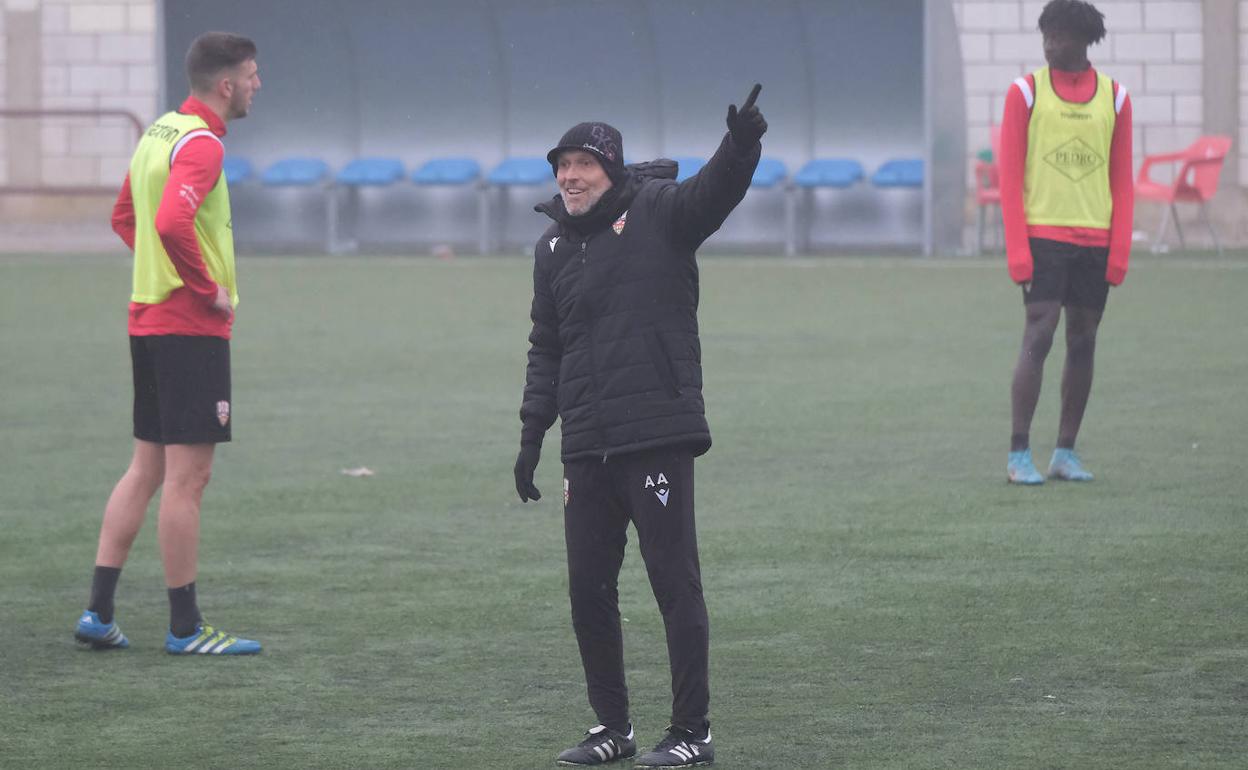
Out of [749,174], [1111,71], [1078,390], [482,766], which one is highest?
[1111,71]

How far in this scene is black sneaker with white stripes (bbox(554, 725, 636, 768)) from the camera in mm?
4812

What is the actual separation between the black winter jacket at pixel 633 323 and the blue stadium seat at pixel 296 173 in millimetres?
24010

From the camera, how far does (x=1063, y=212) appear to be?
902cm

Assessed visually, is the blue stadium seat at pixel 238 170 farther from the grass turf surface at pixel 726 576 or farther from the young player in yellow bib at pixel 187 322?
the young player in yellow bib at pixel 187 322

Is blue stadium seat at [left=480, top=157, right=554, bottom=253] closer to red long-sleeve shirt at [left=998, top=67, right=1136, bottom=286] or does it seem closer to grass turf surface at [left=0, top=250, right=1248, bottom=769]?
grass turf surface at [left=0, top=250, right=1248, bottom=769]

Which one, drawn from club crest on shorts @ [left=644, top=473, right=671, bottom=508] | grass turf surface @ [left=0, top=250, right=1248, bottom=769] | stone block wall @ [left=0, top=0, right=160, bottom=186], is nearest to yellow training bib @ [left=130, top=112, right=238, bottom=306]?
grass turf surface @ [left=0, top=250, right=1248, bottom=769]

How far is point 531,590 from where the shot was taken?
273 inches

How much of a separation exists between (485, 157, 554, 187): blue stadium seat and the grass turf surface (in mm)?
13419

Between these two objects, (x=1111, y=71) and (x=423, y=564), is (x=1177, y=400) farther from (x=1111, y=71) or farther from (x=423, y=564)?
(x=1111, y=71)

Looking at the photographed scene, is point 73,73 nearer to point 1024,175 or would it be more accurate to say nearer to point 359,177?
point 359,177

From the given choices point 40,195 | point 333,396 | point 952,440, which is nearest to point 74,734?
point 952,440

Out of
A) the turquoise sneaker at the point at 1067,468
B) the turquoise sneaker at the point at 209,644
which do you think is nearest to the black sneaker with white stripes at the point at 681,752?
the turquoise sneaker at the point at 209,644

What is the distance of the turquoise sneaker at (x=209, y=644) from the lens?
607 centimetres

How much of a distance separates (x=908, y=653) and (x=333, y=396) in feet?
23.7
